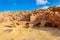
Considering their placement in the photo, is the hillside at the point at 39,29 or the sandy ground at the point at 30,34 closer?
the sandy ground at the point at 30,34

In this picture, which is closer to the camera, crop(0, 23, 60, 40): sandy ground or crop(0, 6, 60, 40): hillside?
crop(0, 23, 60, 40): sandy ground

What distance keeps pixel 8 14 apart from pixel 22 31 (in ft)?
24.6

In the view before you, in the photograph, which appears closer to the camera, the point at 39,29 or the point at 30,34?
the point at 30,34

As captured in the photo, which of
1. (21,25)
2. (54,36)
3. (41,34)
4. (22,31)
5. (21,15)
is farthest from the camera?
(21,15)

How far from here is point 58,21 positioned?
40.6ft

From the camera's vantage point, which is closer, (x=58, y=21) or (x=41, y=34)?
(x=41, y=34)

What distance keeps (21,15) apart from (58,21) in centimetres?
755

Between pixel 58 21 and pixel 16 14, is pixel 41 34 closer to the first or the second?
pixel 58 21

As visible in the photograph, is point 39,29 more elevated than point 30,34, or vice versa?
point 39,29

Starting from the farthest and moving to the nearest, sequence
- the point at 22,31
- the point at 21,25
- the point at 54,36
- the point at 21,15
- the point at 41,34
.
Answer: the point at 21,15
the point at 21,25
the point at 22,31
the point at 41,34
the point at 54,36

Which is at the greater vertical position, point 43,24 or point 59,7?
point 59,7

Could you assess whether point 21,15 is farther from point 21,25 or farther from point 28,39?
point 28,39

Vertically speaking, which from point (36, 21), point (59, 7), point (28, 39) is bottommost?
point (28, 39)

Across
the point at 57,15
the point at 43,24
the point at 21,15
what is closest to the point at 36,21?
the point at 43,24
